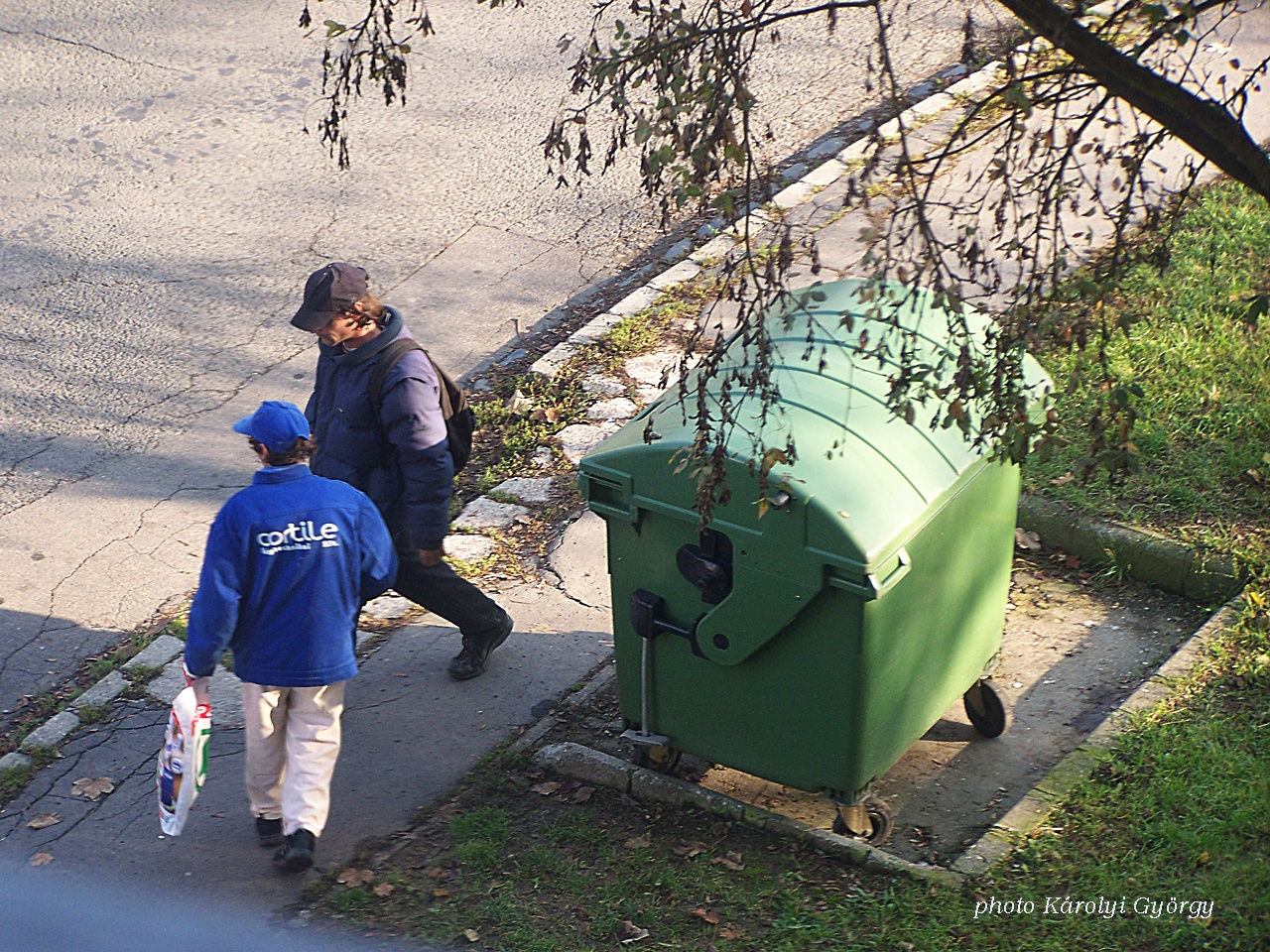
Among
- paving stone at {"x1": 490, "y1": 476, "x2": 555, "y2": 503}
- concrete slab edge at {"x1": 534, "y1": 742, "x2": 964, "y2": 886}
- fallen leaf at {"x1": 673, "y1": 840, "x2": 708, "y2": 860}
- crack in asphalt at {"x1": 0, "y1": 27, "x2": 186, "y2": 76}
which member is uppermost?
crack in asphalt at {"x1": 0, "y1": 27, "x2": 186, "y2": 76}

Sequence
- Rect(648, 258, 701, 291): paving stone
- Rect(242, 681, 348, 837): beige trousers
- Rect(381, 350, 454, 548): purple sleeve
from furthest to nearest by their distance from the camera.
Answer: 1. Rect(648, 258, 701, 291): paving stone
2. Rect(381, 350, 454, 548): purple sleeve
3. Rect(242, 681, 348, 837): beige trousers

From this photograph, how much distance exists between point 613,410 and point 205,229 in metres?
3.39

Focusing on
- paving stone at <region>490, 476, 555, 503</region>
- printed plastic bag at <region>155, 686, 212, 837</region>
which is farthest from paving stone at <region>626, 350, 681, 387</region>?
printed plastic bag at <region>155, 686, 212, 837</region>

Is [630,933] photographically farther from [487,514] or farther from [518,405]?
[518,405]

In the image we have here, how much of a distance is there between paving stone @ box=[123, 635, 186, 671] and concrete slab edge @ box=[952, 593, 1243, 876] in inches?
127

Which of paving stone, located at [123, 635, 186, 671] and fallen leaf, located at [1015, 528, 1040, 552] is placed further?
fallen leaf, located at [1015, 528, 1040, 552]

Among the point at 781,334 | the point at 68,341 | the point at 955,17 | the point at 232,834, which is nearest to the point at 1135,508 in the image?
the point at 781,334


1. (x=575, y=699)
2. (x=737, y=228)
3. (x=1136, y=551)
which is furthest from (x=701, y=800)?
(x=737, y=228)

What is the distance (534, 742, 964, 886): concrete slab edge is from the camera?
13.5ft

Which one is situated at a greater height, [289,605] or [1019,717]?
[289,605]

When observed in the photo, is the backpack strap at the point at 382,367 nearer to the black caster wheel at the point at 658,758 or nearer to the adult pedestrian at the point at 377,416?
the adult pedestrian at the point at 377,416

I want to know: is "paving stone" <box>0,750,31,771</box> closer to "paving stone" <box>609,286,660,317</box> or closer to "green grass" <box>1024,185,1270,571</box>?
"paving stone" <box>609,286,660,317</box>

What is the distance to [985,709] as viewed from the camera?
4.82 metres

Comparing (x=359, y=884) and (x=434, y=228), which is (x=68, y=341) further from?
(x=359, y=884)
